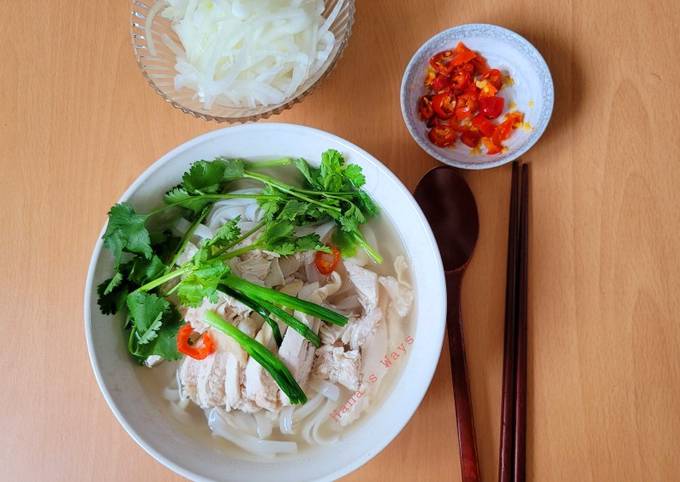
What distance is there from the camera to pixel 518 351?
50.5 inches

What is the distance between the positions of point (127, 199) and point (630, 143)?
115 cm

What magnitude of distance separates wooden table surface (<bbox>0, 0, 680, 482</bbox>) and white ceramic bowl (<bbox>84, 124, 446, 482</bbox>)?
0.18m

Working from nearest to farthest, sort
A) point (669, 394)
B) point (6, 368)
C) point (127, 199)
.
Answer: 1. point (127, 199)
2. point (669, 394)
3. point (6, 368)

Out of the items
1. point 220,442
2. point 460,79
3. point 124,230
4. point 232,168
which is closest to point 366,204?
point 232,168

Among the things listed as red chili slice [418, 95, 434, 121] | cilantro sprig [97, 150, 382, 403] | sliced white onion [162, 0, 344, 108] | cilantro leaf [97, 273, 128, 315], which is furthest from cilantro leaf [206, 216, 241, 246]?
red chili slice [418, 95, 434, 121]

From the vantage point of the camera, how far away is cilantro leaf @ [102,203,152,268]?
1.15 meters

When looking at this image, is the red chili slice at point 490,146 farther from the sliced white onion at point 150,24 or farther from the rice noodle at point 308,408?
the sliced white onion at point 150,24

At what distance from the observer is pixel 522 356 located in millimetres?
1286

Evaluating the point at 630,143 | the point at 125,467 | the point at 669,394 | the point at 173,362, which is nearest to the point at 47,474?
the point at 125,467

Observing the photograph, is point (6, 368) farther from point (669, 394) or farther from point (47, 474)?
point (669, 394)

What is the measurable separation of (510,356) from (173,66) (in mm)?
1032

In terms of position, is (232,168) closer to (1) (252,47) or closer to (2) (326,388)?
(1) (252,47)

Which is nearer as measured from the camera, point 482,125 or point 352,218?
point 352,218

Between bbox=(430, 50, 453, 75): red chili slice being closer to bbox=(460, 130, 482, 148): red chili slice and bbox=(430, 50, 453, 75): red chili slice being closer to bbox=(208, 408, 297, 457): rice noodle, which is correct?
bbox=(460, 130, 482, 148): red chili slice
